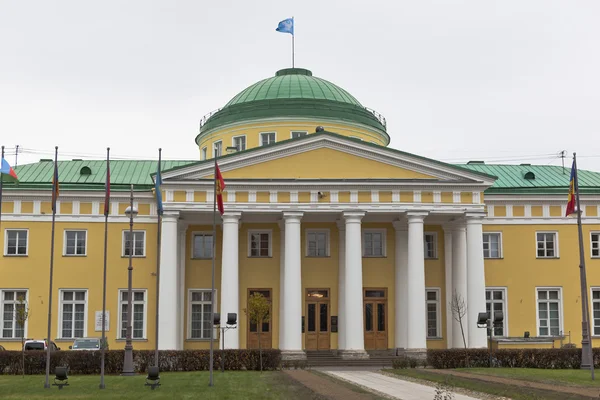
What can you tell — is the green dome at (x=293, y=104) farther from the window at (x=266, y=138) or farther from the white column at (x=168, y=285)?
the white column at (x=168, y=285)

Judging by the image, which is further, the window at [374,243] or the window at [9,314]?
the window at [374,243]

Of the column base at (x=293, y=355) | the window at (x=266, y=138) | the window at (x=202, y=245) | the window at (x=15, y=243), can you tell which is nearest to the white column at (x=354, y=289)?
the column base at (x=293, y=355)

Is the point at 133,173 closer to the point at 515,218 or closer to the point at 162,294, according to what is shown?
the point at 162,294

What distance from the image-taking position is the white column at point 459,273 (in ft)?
148

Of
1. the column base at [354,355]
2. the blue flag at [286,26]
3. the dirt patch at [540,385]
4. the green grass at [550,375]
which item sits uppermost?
the blue flag at [286,26]

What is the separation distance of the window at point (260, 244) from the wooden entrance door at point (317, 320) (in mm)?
3143

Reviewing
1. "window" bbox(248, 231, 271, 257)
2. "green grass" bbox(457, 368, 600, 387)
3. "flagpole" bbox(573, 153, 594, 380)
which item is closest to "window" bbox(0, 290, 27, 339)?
"window" bbox(248, 231, 271, 257)

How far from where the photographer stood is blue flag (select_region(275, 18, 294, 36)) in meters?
55.0

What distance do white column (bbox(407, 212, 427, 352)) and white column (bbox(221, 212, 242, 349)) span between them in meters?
8.45

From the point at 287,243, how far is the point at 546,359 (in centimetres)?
1354

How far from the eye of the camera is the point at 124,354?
34.0 meters

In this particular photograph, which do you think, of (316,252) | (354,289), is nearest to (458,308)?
(354,289)

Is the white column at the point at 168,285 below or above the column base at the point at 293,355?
above

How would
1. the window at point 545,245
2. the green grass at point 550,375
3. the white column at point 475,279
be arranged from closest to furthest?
the green grass at point 550,375, the white column at point 475,279, the window at point 545,245
